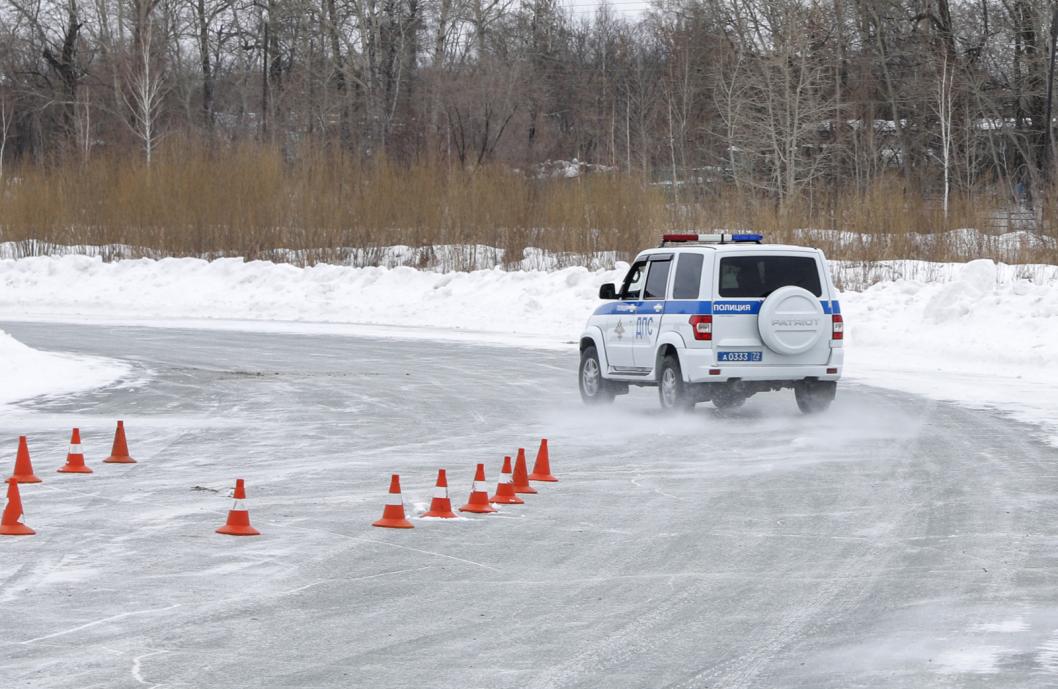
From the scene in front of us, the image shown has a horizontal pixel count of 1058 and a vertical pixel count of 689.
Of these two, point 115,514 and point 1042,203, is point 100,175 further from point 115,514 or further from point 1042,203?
point 115,514

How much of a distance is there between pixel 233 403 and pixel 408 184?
27.6 m

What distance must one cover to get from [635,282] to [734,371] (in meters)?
2.24

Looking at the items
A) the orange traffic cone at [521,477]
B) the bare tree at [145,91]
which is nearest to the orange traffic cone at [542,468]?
the orange traffic cone at [521,477]

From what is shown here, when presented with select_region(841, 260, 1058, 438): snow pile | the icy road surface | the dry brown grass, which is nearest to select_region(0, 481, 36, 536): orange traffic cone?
the icy road surface

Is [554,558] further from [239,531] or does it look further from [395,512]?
[239,531]

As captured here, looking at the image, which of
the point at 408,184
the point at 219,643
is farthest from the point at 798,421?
the point at 408,184

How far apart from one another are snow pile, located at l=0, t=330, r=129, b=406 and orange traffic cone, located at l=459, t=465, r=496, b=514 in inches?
379

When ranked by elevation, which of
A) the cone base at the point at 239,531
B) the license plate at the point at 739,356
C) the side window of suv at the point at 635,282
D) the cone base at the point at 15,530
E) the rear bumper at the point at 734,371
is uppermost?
the side window of suv at the point at 635,282

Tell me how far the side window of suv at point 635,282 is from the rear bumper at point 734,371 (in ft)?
5.06

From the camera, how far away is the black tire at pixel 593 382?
18.7 m

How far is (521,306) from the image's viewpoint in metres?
35.0

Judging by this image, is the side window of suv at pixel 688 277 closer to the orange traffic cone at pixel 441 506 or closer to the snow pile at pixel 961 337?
the snow pile at pixel 961 337

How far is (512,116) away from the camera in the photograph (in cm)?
7481

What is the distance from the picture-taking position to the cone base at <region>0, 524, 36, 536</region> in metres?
9.64
